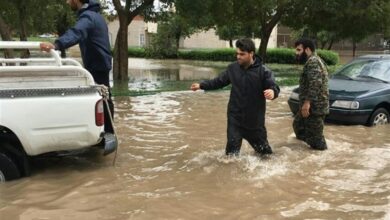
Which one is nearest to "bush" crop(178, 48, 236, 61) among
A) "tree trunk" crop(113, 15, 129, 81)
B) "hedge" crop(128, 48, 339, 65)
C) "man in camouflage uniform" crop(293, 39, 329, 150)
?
"hedge" crop(128, 48, 339, 65)

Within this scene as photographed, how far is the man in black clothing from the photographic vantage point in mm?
6488

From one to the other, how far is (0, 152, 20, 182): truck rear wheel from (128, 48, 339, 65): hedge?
32530mm

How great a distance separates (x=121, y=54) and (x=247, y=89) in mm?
15421

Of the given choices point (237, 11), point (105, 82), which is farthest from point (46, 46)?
point (237, 11)

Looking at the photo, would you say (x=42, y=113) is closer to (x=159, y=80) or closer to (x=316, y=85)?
(x=316, y=85)

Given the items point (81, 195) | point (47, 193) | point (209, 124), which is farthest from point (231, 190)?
point (209, 124)

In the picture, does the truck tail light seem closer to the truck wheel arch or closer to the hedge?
the truck wheel arch

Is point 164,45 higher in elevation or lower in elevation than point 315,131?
higher

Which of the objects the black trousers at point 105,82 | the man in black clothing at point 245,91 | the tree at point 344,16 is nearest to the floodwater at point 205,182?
the man in black clothing at point 245,91

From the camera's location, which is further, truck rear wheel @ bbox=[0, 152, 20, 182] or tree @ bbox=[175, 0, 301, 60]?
tree @ bbox=[175, 0, 301, 60]

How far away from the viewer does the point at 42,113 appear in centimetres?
547

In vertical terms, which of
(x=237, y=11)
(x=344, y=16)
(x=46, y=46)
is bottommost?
(x=46, y=46)

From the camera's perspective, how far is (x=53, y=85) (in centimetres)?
593

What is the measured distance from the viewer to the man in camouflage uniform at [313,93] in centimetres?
773
